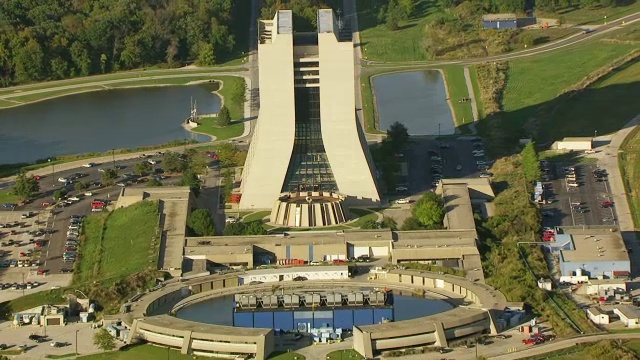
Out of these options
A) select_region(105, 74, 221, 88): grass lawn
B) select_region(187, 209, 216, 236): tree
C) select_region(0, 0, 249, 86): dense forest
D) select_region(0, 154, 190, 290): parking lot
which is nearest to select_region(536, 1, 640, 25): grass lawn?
select_region(0, 0, 249, 86): dense forest

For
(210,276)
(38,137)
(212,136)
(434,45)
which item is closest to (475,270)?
(210,276)

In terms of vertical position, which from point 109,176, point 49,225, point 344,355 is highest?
point 109,176

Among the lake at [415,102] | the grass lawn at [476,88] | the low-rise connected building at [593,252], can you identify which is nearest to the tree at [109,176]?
the lake at [415,102]

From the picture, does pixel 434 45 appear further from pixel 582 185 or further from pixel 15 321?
pixel 15 321

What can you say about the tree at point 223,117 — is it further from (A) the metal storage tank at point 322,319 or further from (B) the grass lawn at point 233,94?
(A) the metal storage tank at point 322,319

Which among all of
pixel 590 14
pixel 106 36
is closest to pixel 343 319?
pixel 106 36

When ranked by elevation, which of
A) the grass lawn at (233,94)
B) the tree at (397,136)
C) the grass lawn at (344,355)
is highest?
the grass lawn at (233,94)

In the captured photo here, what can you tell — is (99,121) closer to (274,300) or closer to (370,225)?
(370,225)
